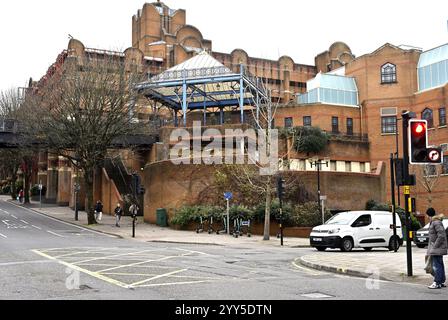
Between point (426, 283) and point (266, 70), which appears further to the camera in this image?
point (266, 70)

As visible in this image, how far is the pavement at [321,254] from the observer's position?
1350 cm

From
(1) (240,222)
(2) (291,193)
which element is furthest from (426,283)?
(2) (291,193)

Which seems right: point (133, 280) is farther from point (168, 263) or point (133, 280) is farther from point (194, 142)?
point (194, 142)

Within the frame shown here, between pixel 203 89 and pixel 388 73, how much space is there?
68.6ft

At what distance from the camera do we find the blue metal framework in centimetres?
4947

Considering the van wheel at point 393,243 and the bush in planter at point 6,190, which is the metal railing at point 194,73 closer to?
the van wheel at point 393,243

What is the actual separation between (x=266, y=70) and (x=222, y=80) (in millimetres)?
42418

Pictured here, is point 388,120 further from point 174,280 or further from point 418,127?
point 174,280

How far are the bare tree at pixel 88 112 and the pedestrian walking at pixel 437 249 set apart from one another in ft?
92.7

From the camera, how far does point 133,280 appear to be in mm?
11664

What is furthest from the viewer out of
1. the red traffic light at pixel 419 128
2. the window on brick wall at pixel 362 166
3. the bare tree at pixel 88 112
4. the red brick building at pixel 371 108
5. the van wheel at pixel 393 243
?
the window on brick wall at pixel 362 166

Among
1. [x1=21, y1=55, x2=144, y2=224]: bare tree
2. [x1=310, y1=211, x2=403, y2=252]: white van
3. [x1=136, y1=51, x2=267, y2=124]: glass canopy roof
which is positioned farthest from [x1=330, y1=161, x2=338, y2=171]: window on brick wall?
[x1=310, y1=211, x2=403, y2=252]: white van

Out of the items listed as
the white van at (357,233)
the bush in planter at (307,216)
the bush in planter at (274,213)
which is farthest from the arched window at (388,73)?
the white van at (357,233)

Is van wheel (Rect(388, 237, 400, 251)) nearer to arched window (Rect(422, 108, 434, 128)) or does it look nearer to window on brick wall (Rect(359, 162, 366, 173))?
window on brick wall (Rect(359, 162, 366, 173))
